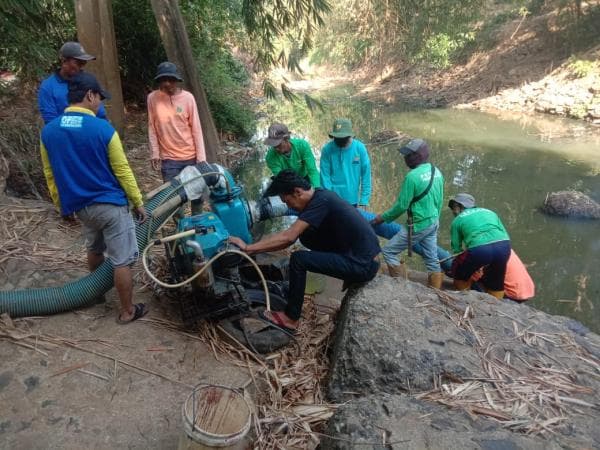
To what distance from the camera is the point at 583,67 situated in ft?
48.4

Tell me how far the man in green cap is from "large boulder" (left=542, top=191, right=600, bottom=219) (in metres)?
4.36

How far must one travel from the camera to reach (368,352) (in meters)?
2.79

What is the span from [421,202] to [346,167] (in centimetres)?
94

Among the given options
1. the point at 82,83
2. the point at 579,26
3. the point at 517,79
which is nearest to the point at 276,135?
the point at 82,83

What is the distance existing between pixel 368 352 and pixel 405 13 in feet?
18.6

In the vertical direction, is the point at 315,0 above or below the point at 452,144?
above

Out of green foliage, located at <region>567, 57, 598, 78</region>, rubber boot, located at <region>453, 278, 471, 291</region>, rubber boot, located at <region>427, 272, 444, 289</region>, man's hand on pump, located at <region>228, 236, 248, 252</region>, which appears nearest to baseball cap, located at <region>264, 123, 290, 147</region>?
man's hand on pump, located at <region>228, 236, 248, 252</region>

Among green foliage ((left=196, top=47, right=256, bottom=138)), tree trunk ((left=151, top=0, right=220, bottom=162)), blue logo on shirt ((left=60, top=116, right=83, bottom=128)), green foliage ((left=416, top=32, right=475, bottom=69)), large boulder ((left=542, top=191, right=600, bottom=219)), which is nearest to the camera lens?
blue logo on shirt ((left=60, top=116, right=83, bottom=128))

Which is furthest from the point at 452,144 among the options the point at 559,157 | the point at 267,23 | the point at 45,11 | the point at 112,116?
the point at 45,11

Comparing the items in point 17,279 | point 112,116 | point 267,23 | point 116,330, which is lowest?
point 116,330

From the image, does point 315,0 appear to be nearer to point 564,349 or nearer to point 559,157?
point 564,349

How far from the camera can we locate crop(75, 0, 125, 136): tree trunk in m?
5.32

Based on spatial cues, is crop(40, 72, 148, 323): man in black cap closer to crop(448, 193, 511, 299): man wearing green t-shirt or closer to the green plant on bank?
crop(448, 193, 511, 299): man wearing green t-shirt

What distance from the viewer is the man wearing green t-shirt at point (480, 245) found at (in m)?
4.36
